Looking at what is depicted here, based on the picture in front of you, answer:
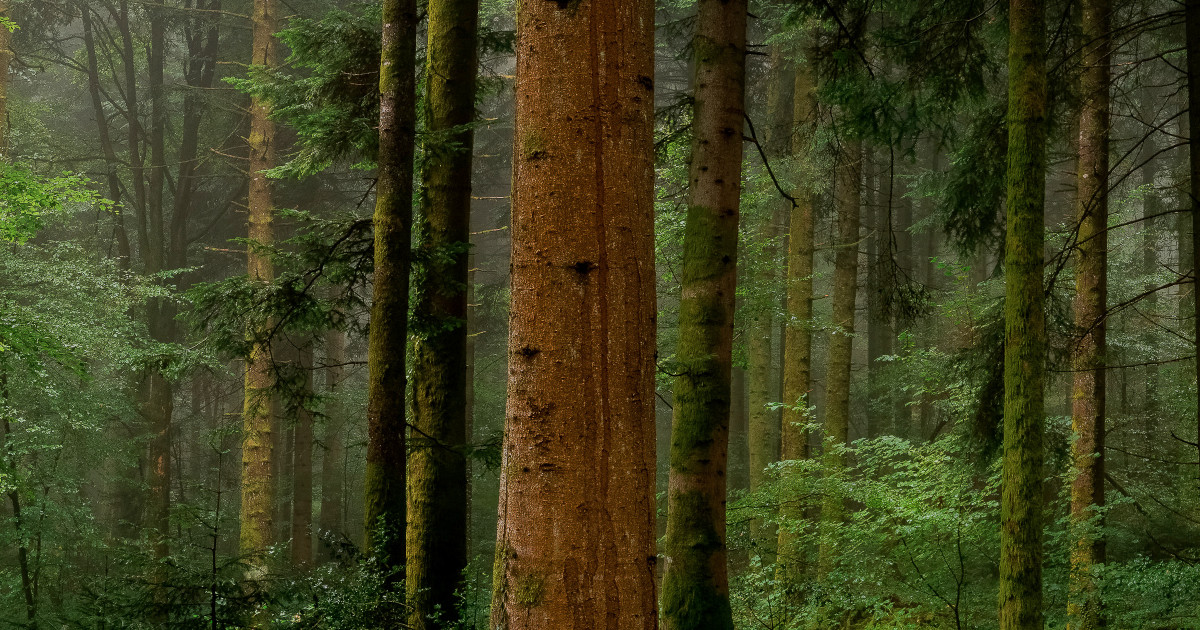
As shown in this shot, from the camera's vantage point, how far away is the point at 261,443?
1445 cm

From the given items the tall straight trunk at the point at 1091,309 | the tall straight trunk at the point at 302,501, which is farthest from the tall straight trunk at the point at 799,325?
the tall straight trunk at the point at 302,501

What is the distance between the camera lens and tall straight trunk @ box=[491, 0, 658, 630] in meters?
2.32

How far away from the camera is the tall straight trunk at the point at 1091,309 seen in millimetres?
7652

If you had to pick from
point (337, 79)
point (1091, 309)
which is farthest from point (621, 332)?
point (1091, 309)

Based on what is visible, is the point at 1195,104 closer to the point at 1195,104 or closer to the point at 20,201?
the point at 1195,104

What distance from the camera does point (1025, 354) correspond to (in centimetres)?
482

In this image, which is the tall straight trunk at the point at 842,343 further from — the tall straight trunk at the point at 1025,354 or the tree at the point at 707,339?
the tall straight trunk at the point at 1025,354

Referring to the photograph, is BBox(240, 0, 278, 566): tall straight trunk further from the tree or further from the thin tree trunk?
the thin tree trunk

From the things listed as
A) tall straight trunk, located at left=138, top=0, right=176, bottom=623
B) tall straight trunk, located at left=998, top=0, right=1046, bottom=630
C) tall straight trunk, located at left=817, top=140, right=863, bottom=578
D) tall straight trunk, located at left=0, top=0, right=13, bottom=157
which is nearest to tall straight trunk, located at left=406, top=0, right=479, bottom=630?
tall straight trunk, located at left=998, top=0, right=1046, bottom=630

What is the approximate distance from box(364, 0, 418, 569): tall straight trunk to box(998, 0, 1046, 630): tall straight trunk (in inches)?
154

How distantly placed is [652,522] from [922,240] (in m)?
24.1

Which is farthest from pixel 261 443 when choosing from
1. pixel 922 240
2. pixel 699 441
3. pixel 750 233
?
pixel 922 240

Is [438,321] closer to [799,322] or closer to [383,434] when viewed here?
[383,434]

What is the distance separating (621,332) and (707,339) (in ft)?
12.7
